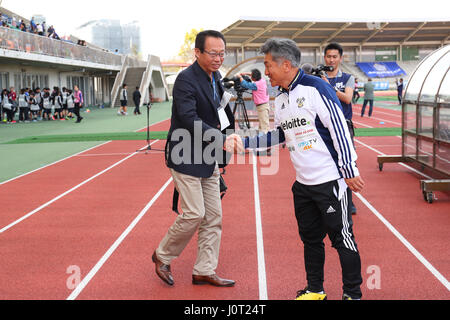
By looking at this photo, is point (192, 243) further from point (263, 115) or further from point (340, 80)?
point (263, 115)

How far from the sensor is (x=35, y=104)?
2934 cm

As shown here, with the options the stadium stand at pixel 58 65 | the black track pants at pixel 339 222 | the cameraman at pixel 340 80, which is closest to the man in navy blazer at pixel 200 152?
the black track pants at pixel 339 222

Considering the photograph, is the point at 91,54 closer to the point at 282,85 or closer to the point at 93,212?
the point at 93,212

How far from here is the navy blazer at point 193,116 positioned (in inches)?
173

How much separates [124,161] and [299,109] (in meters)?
9.63

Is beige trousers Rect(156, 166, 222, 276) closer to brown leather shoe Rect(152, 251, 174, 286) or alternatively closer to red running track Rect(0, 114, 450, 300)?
Answer: brown leather shoe Rect(152, 251, 174, 286)

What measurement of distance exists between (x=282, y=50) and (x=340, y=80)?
3353 mm

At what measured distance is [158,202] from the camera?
848 centimetres

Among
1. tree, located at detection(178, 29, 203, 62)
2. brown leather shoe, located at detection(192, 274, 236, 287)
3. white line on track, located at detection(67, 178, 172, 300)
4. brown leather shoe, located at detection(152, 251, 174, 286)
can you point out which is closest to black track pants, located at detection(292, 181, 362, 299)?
brown leather shoe, located at detection(192, 274, 236, 287)

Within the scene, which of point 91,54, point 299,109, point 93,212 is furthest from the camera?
point 91,54

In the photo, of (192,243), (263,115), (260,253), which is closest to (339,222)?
(260,253)

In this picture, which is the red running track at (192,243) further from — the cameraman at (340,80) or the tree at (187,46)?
the tree at (187,46)

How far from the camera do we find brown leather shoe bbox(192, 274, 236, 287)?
471cm

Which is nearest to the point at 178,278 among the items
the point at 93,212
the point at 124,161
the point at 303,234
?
the point at 303,234
